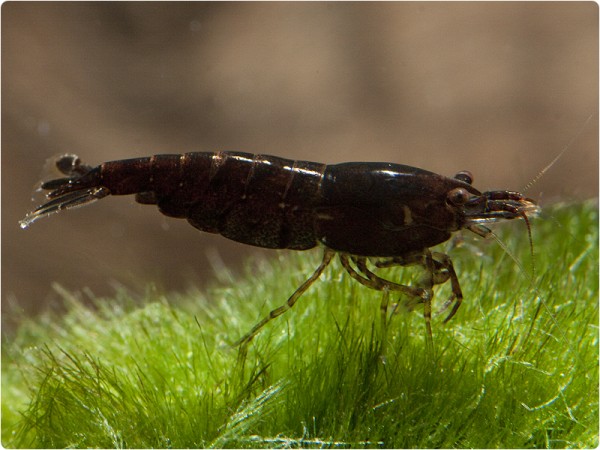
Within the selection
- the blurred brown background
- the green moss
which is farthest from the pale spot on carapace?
the blurred brown background

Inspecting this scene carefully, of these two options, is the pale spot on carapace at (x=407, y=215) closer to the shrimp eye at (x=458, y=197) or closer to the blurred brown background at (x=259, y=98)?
the shrimp eye at (x=458, y=197)

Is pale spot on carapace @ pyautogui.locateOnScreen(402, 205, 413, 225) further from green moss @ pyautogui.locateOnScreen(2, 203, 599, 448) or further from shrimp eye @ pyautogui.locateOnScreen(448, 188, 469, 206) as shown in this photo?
green moss @ pyautogui.locateOnScreen(2, 203, 599, 448)

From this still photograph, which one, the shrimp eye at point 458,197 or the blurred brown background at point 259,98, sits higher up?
the blurred brown background at point 259,98

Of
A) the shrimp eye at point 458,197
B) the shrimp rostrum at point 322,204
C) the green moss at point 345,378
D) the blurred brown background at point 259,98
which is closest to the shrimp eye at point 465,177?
the shrimp rostrum at point 322,204

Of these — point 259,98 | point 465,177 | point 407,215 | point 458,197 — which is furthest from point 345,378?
point 259,98

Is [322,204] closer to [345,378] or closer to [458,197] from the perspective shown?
[458,197]

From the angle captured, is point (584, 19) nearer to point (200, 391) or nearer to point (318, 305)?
point (318, 305)

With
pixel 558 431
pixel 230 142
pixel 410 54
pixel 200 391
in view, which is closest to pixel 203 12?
pixel 230 142

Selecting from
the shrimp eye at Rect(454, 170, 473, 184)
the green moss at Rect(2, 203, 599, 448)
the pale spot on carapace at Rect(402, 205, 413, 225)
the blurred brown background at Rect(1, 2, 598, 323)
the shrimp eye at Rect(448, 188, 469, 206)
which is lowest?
the green moss at Rect(2, 203, 599, 448)
